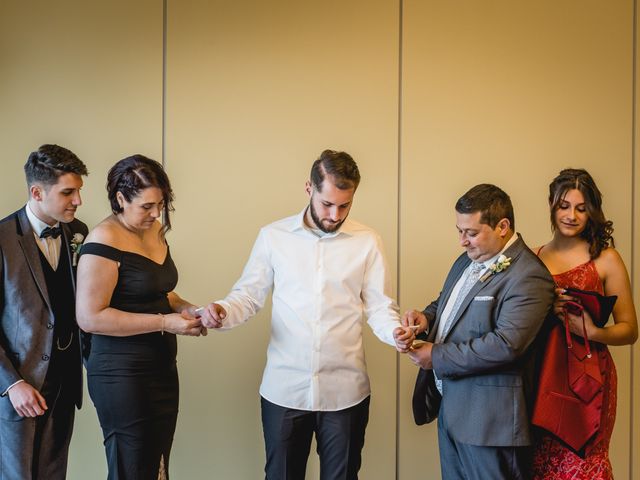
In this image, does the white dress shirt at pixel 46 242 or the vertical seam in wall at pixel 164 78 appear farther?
the vertical seam in wall at pixel 164 78

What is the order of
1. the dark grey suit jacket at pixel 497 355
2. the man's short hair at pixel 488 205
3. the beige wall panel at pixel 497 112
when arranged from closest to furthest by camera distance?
1. the dark grey suit jacket at pixel 497 355
2. the man's short hair at pixel 488 205
3. the beige wall panel at pixel 497 112

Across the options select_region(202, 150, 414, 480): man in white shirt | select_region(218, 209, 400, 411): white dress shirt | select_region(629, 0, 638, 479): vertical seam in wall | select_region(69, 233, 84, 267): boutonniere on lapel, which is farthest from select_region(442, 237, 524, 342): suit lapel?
select_region(629, 0, 638, 479): vertical seam in wall

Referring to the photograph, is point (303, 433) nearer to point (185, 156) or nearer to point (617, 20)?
point (185, 156)

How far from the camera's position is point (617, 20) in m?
3.79

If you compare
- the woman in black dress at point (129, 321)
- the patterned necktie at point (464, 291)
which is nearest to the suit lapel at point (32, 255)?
the woman in black dress at point (129, 321)

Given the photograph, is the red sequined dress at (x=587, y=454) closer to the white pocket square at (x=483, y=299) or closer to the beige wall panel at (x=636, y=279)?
the white pocket square at (x=483, y=299)

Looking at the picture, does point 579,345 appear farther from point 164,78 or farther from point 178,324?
point 164,78

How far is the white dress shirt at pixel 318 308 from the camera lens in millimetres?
2658

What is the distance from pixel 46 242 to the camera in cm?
263

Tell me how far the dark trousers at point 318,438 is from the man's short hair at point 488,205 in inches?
38.2

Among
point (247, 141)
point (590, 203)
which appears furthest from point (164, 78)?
point (590, 203)

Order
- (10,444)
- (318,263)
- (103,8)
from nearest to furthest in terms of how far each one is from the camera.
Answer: (10,444), (318,263), (103,8)

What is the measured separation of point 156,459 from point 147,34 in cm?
238

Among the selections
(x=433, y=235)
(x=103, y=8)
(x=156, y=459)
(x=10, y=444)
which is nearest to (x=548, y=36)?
(x=433, y=235)
